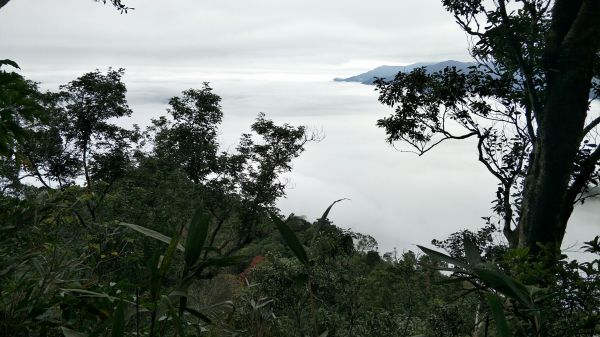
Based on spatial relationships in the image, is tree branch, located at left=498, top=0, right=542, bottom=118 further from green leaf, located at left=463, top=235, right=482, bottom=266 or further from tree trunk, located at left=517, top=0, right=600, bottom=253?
green leaf, located at left=463, top=235, right=482, bottom=266

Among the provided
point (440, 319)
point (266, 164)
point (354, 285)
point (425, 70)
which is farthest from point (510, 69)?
point (266, 164)

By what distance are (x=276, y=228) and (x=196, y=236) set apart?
0.49 feet

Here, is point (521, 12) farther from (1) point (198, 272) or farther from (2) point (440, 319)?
(1) point (198, 272)

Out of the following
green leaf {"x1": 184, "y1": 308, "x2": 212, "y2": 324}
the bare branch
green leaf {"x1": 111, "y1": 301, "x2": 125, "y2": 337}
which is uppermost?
green leaf {"x1": 111, "y1": 301, "x2": 125, "y2": 337}

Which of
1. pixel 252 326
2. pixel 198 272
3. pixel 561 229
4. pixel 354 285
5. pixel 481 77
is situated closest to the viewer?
pixel 198 272

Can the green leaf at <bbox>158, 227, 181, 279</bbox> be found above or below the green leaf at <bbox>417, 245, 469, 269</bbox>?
above

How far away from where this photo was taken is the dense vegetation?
3.21 feet

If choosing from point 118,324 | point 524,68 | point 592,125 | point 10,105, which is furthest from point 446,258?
point 592,125

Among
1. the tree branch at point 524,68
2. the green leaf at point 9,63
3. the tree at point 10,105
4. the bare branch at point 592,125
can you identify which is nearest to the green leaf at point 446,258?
the tree at point 10,105

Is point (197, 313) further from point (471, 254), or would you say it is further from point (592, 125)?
point (592, 125)

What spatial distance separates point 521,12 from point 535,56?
84cm

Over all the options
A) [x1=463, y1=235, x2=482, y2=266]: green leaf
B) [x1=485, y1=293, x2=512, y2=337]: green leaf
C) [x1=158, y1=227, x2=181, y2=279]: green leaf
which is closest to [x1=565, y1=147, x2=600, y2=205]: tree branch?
[x1=463, y1=235, x2=482, y2=266]: green leaf

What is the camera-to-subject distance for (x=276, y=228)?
0.85 meters

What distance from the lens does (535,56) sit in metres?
6.63
